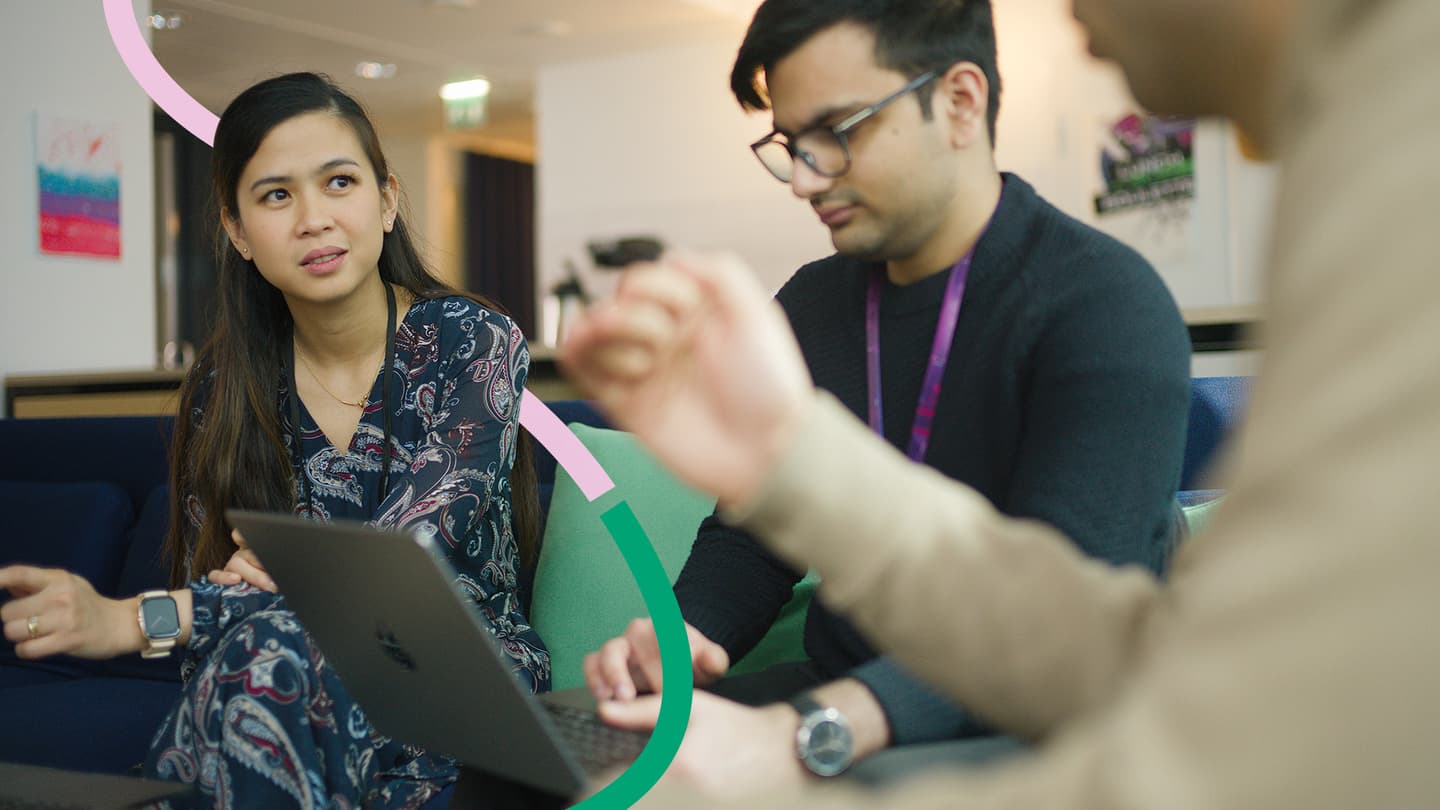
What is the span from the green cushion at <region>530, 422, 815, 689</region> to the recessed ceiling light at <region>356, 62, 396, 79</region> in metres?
6.44

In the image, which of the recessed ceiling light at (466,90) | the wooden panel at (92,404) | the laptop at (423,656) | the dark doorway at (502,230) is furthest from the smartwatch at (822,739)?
the dark doorway at (502,230)

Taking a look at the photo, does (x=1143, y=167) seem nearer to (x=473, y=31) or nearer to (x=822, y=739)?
(x=473, y=31)

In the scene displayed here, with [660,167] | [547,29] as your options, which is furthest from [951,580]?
[660,167]

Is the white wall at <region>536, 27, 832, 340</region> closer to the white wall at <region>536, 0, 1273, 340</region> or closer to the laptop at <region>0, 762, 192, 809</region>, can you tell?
the white wall at <region>536, 0, 1273, 340</region>

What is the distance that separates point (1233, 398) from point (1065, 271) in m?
0.70

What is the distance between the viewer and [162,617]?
1.28m

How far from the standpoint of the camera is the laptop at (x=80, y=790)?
1190 millimetres

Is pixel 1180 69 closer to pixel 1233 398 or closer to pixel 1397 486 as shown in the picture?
pixel 1397 486

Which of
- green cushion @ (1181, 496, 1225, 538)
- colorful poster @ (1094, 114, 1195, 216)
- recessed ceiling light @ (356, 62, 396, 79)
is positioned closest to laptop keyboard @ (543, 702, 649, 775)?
green cushion @ (1181, 496, 1225, 538)

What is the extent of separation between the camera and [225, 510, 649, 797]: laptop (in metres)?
0.75

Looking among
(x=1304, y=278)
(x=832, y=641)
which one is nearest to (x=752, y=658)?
(x=832, y=641)

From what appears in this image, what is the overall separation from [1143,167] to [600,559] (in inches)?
197

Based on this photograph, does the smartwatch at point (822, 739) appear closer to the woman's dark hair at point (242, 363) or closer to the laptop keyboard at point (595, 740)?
the laptop keyboard at point (595, 740)

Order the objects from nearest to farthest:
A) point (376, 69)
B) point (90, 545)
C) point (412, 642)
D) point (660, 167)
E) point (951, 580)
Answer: point (951, 580) → point (412, 642) → point (90, 545) → point (660, 167) → point (376, 69)
